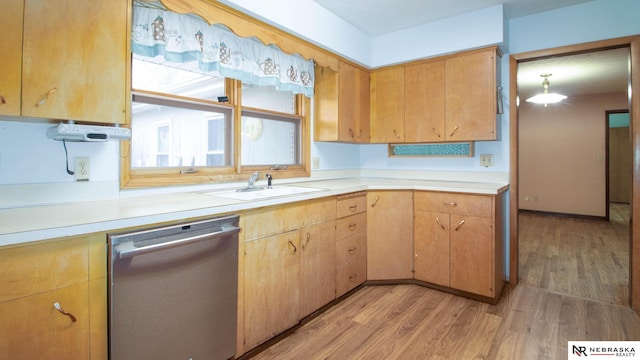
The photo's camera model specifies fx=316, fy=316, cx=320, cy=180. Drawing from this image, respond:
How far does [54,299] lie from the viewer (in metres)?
1.09

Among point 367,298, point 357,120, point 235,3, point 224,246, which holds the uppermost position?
point 235,3

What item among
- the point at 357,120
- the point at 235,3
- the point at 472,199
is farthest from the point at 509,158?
the point at 235,3

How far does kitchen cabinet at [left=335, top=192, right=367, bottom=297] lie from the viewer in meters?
2.40

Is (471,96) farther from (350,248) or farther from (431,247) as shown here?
(350,248)

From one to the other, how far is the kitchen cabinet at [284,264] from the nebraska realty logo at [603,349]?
4.89 feet

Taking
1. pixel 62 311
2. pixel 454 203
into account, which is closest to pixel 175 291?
pixel 62 311

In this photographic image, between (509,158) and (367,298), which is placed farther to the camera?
(509,158)

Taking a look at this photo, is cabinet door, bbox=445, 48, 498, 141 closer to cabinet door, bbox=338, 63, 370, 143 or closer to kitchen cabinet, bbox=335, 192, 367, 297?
cabinet door, bbox=338, 63, 370, 143

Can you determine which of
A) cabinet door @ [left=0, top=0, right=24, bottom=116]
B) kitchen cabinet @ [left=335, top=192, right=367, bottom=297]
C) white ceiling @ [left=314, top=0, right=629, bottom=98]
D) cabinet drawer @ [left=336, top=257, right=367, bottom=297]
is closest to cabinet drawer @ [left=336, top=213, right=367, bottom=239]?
kitchen cabinet @ [left=335, top=192, right=367, bottom=297]

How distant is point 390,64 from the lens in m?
3.14

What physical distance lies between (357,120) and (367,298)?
1.65 meters

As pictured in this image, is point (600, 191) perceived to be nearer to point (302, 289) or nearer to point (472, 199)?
point (472, 199)

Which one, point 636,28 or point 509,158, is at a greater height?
point 636,28

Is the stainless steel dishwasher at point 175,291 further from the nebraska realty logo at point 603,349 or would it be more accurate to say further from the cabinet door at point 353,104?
the nebraska realty logo at point 603,349
